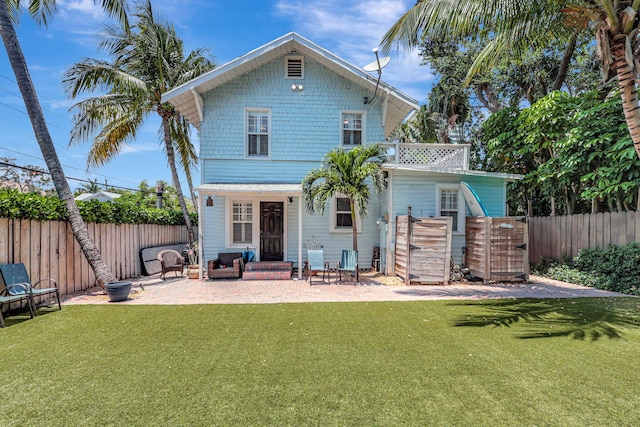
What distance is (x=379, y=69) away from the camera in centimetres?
1036

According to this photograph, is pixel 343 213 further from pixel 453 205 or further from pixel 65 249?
pixel 65 249

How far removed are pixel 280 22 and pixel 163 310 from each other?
12007 mm

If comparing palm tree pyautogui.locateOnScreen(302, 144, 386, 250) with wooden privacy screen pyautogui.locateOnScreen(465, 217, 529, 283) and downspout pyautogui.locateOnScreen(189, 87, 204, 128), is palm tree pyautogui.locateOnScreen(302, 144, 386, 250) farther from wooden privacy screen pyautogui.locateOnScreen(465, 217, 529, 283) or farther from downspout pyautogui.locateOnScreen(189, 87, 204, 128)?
downspout pyautogui.locateOnScreen(189, 87, 204, 128)

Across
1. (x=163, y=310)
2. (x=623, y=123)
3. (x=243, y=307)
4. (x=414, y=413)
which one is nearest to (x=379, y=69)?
(x=623, y=123)

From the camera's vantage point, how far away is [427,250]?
920 cm

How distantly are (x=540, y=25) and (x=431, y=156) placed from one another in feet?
15.2

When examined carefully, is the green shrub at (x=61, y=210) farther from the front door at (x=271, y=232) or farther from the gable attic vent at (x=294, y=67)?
the gable attic vent at (x=294, y=67)

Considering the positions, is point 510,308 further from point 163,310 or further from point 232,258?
point 232,258

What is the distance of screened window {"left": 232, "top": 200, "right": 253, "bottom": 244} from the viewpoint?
11.7 m

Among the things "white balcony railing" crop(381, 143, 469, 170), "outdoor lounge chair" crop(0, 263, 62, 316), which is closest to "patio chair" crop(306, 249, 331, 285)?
"white balcony railing" crop(381, 143, 469, 170)

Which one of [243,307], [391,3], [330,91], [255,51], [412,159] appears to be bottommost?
[243,307]

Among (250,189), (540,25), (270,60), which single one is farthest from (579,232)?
(270,60)

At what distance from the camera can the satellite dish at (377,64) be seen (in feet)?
33.3

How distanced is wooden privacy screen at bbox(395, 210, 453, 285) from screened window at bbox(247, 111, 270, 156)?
5.98 m
